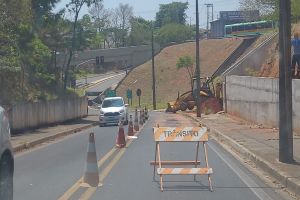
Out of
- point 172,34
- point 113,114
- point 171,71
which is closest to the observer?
point 113,114

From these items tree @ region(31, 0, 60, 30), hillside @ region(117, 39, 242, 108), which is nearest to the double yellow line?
tree @ region(31, 0, 60, 30)

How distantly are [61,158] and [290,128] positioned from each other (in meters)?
7.02

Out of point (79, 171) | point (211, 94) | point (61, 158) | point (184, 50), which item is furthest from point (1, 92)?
point (184, 50)

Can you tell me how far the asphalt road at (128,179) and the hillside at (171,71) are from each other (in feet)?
218

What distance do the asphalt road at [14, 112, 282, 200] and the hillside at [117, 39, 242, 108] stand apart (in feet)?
218

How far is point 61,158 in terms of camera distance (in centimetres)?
1847

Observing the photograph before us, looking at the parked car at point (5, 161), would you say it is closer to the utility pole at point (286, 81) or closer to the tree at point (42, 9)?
the utility pole at point (286, 81)

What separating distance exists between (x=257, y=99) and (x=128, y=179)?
64.0 ft

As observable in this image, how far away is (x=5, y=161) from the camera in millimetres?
9664

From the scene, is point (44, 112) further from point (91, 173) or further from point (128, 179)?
point (91, 173)

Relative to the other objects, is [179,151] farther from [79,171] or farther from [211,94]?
[211,94]

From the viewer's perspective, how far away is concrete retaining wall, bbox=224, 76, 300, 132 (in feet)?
76.7

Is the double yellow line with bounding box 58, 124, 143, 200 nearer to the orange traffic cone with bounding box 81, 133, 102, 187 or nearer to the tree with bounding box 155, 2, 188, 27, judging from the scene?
the orange traffic cone with bounding box 81, 133, 102, 187

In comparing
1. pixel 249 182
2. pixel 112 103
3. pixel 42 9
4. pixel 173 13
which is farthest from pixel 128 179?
pixel 173 13
